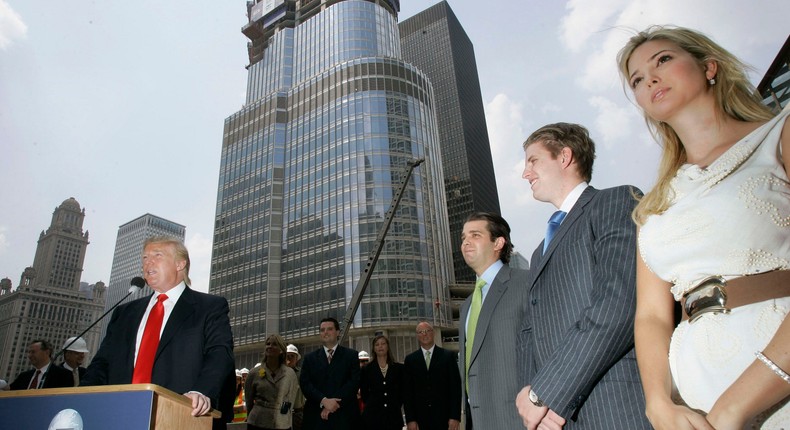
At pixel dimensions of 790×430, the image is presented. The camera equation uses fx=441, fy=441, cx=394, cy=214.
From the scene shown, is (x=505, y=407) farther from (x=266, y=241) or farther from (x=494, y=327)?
(x=266, y=241)

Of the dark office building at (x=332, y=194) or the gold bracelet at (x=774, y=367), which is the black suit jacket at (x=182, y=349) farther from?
the dark office building at (x=332, y=194)

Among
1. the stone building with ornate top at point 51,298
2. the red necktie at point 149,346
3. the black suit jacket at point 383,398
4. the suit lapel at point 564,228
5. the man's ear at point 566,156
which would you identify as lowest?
the black suit jacket at point 383,398

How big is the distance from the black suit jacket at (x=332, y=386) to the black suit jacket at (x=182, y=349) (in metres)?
2.50

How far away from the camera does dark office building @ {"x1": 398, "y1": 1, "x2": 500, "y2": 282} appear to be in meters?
108

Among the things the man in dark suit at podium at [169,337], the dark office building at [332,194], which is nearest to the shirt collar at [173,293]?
the man in dark suit at podium at [169,337]

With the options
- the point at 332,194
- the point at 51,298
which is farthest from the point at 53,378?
the point at 51,298

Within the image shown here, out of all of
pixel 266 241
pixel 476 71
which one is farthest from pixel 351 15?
pixel 476 71

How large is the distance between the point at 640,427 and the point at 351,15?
7776 centimetres

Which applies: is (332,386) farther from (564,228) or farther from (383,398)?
(564,228)

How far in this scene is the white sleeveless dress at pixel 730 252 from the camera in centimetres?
105

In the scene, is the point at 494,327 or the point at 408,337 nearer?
the point at 494,327

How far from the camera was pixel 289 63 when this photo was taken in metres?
75.5

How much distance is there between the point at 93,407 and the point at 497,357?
211 centimetres

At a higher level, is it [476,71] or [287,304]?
[476,71]
